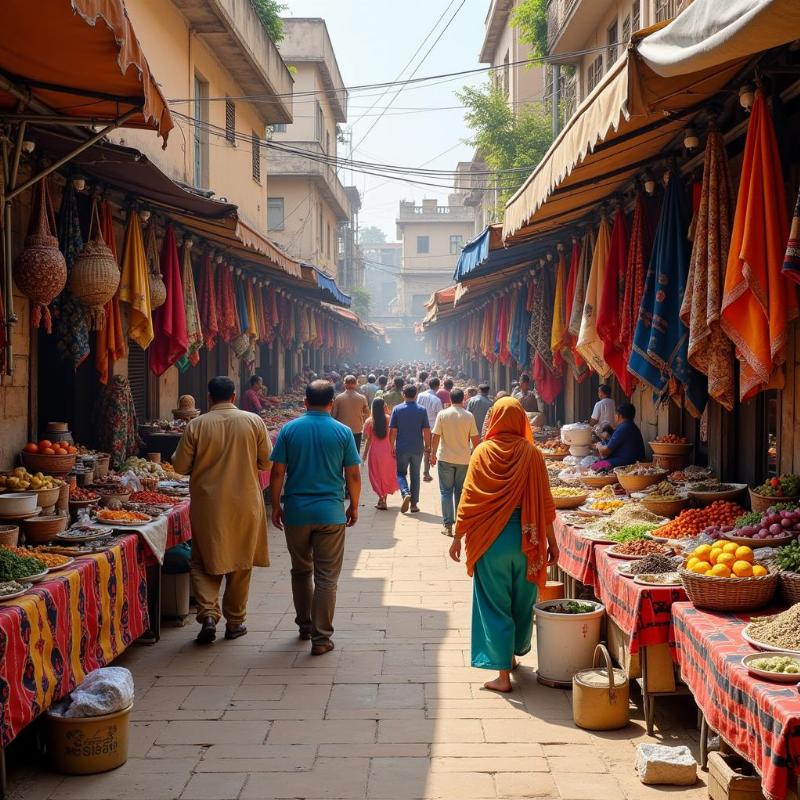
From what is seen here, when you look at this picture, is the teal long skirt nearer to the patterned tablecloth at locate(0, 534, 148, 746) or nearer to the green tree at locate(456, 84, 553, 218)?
the patterned tablecloth at locate(0, 534, 148, 746)

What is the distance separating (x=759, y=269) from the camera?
5.06 meters

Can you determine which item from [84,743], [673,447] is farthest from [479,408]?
[84,743]

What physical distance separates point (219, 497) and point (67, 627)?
1865mm

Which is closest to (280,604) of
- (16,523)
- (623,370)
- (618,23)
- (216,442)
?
(216,442)

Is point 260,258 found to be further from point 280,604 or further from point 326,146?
point 326,146

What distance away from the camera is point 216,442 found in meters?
6.62

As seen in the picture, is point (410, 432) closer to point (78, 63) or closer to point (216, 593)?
point (216, 593)

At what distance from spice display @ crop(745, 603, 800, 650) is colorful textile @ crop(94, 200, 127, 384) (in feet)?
19.5

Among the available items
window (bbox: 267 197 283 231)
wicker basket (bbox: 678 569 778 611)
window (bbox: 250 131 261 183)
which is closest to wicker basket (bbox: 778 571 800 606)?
wicker basket (bbox: 678 569 778 611)

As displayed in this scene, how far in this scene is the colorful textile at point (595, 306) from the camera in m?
8.73

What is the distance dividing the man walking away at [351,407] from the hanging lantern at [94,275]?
21.8ft

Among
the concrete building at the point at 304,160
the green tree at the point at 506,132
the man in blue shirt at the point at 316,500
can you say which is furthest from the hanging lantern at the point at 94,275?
the concrete building at the point at 304,160

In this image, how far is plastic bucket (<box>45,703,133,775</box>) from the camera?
4441 millimetres

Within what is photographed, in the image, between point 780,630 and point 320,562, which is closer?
point 780,630
